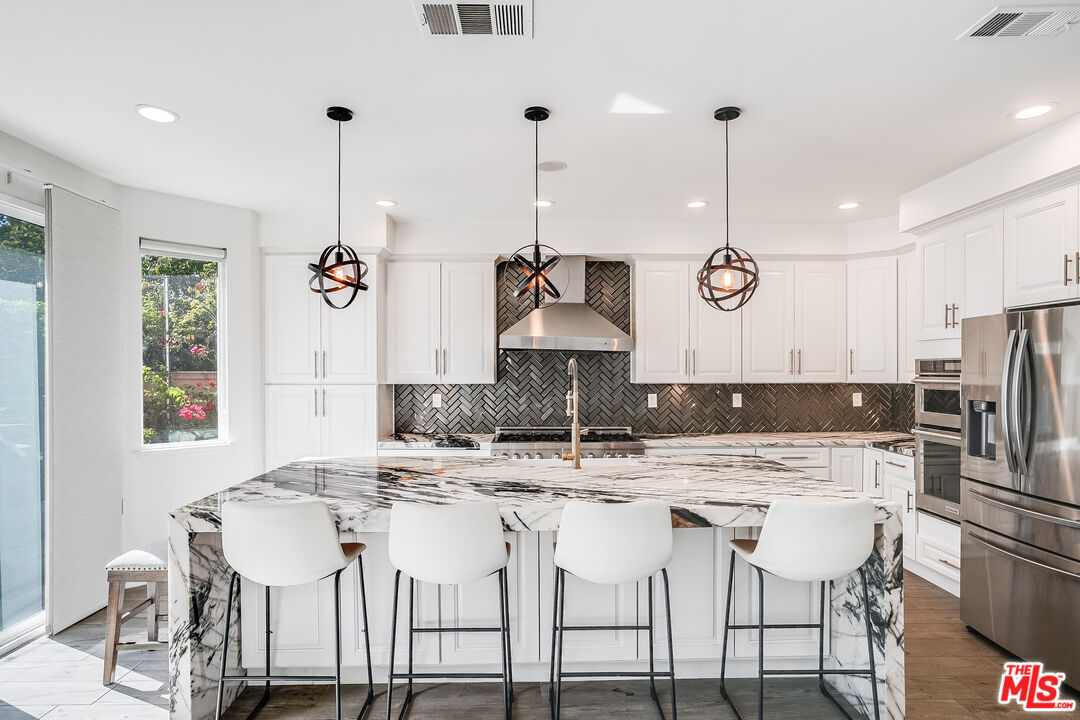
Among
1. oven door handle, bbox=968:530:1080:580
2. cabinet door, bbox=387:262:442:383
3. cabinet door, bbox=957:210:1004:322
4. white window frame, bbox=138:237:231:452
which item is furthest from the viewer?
cabinet door, bbox=387:262:442:383

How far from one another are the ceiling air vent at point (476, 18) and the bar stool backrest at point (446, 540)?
1.66 metres

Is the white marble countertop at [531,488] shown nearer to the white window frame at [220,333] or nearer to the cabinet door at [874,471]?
the white window frame at [220,333]

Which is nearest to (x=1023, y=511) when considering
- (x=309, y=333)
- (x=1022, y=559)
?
(x=1022, y=559)

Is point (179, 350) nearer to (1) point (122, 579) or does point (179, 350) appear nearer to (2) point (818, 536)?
(1) point (122, 579)

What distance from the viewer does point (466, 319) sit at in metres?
4.87

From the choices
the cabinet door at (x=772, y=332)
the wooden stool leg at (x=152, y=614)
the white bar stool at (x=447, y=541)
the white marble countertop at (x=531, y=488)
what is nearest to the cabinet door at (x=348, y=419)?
the white marble countertop at (x=531, y=488)

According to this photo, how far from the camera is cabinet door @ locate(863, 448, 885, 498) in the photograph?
4297mm

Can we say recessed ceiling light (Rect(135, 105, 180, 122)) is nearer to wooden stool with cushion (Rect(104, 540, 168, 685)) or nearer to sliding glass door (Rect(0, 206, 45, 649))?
sliding glass door (Rect(0, 206, 45, 649))

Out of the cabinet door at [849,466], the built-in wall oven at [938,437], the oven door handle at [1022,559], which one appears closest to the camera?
the oven door handle at [1022,559]

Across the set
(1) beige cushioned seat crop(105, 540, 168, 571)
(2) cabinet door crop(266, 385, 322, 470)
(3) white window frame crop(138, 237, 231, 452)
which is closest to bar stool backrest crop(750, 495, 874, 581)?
(1) beige cushioned seat crop(105, 540, 168, 571)

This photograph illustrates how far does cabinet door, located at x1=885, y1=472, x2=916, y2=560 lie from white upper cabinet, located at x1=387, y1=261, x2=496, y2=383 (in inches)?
123

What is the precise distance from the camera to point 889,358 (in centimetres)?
469

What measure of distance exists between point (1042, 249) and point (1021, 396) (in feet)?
2.80

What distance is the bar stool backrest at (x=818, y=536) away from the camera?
81.2 inches
